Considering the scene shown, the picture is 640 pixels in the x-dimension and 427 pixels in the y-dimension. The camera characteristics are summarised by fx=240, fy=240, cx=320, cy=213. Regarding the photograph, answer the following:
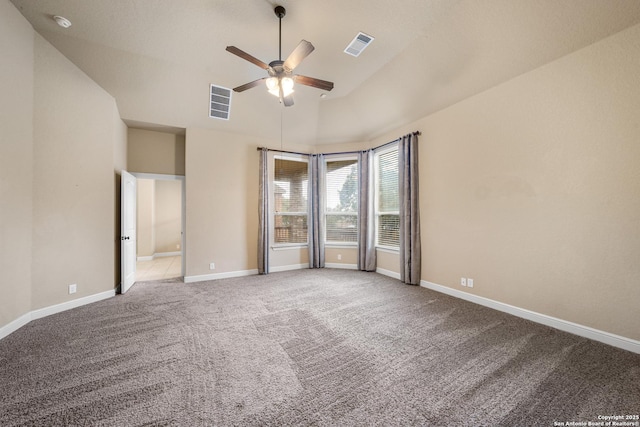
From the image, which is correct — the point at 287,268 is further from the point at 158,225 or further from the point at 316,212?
the point at 158,225

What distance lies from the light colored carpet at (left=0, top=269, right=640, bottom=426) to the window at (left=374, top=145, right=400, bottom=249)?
1976mm

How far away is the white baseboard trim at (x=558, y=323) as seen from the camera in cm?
226

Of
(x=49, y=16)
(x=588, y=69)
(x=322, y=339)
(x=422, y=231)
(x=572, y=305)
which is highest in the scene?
(x=49, y=16)

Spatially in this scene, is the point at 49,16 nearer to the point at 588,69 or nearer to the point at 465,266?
the point at 588,69

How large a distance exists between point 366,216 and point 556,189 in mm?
3049

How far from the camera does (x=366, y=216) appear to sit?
5246 mm

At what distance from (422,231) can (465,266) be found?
90cm

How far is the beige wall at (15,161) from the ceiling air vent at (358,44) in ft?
12.2

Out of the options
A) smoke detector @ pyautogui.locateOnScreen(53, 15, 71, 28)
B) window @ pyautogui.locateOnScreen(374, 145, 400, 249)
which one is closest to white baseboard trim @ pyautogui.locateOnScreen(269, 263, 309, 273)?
window @ pyautogui.locateOnScreen(374, 145, 400, 249)

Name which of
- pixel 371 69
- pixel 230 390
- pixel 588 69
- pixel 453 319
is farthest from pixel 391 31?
pixel 230 390

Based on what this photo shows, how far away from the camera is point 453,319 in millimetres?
2910

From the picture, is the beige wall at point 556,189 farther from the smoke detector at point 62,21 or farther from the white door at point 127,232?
the white door at point 127,232

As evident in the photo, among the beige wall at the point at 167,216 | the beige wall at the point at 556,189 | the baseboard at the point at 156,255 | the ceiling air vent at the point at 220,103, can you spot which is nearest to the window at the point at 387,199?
the beige wall at the point at 556,189

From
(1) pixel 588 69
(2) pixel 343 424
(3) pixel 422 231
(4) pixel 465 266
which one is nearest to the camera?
(2) pixel 343 424
